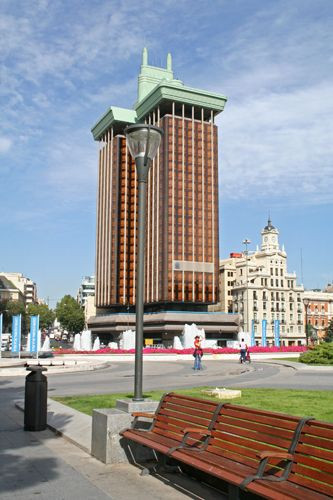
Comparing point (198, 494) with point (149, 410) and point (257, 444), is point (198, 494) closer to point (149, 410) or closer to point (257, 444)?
point (257, 444)

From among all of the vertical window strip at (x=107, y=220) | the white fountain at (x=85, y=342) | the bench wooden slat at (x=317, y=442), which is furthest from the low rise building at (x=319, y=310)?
the bench wooden slat at (x=317, y=442)

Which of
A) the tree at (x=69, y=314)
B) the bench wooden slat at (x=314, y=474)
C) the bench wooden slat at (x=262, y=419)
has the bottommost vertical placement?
the bench wooden slat at (x=314, y=474)

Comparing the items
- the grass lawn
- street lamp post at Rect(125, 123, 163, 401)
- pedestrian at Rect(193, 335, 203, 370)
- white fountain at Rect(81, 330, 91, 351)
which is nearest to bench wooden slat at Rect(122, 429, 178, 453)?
street lamp post at Rect(125, 123, 163, 401)

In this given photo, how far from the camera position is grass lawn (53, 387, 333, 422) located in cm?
1143

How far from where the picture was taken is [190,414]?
6848 millimetres

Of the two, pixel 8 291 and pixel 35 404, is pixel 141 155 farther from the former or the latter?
pixel 8 291

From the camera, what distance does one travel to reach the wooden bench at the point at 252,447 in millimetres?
4516

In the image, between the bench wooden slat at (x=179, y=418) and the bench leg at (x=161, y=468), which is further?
the bench leg at (x=161, y=468)

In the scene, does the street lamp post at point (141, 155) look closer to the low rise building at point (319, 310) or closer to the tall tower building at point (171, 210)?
the tall tower building at point (171, 210)

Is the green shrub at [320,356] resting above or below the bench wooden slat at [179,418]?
below

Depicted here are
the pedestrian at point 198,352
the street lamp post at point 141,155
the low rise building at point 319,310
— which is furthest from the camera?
the low rise building at point 319,310

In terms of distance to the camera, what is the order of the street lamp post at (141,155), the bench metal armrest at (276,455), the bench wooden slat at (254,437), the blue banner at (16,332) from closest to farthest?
the bench metal armrest at (276,455) → the bench wooden slat at (254,437) → the street lamp post at (141,155) → the blue banner at (16,332)

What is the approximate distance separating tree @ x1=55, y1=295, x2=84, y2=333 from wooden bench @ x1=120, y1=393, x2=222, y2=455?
122569mm

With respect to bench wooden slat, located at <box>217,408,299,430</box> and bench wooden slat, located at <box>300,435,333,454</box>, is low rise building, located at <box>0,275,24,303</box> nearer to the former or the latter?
bench wooden slat, located at <box>217,408,299,430</box>
